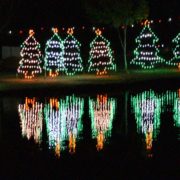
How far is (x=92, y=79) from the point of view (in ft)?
103

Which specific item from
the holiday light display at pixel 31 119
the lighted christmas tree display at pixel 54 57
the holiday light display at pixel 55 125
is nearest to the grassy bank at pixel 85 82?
the lighted christmas tree display at pixel 54 57

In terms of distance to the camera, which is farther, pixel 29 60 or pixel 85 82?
pixel 29 60

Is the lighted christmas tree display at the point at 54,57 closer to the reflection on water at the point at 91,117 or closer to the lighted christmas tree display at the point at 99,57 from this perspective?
the lighted christmas tree display at the point at 99,57

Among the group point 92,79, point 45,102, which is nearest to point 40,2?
point 92,79

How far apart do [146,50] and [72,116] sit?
20.7 metres

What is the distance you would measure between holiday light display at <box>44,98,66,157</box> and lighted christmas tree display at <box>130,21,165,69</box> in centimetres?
1725

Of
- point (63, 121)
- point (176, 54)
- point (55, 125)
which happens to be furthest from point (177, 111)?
point (176, 54)

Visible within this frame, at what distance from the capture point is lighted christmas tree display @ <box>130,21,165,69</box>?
129 feet

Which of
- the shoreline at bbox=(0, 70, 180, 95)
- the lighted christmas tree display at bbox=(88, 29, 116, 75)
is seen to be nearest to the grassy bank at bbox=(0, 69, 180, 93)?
the shoreline at bbox=(0, 70, 180, 95)

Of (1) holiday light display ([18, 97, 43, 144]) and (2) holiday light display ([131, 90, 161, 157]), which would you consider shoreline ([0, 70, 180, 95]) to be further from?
(1) holiday light display ([18, 97, 43, 144])

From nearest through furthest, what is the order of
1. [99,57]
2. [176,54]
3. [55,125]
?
[55,125], [99,57], [176,54]

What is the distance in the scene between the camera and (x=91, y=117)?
747 inches

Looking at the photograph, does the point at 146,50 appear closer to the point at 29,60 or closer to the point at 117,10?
the point at 117,10

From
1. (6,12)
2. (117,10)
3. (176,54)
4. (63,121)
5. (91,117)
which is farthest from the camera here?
(176,54)
